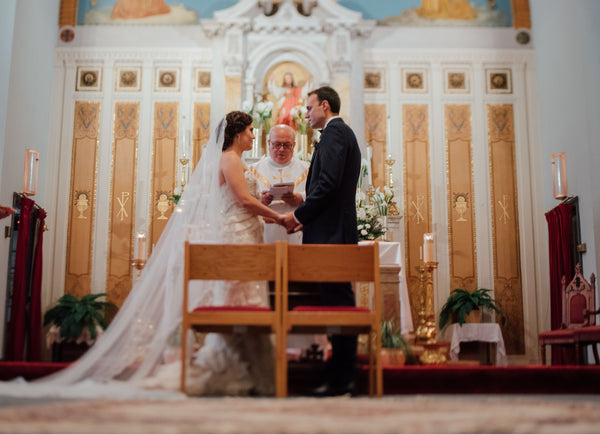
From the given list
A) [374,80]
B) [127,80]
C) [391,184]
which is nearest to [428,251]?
[391,184]

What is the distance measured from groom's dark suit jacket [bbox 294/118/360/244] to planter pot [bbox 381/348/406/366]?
4.74 ft

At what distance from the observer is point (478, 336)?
29.0 feet

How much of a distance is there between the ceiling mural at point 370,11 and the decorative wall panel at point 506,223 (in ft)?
4.55

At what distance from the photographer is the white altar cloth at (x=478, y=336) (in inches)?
346

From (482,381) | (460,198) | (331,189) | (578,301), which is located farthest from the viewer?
(460,198)

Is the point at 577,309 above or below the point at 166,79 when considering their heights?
below

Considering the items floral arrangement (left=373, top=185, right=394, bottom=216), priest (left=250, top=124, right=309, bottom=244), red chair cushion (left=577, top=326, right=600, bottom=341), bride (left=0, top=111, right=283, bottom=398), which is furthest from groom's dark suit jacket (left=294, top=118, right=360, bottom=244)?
floral arrangement (left=373, top=185, right=394, bottom=216)

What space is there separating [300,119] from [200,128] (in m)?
1.48

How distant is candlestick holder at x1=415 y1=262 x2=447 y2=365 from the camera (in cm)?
631

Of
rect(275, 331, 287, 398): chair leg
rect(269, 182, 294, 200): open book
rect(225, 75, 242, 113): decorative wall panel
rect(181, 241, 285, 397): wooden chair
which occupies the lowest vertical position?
rect(275, 331, 287, 398): chair leg

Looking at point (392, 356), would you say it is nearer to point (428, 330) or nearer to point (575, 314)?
point (428, 330)

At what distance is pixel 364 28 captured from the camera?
9.75m

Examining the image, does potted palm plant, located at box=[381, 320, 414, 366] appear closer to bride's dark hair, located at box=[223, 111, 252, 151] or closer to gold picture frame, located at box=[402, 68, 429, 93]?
bride's dark hair, located at box=[223, 111, 252, 151]

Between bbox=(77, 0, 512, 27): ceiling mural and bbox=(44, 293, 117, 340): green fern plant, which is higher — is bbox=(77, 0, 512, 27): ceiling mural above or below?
above
